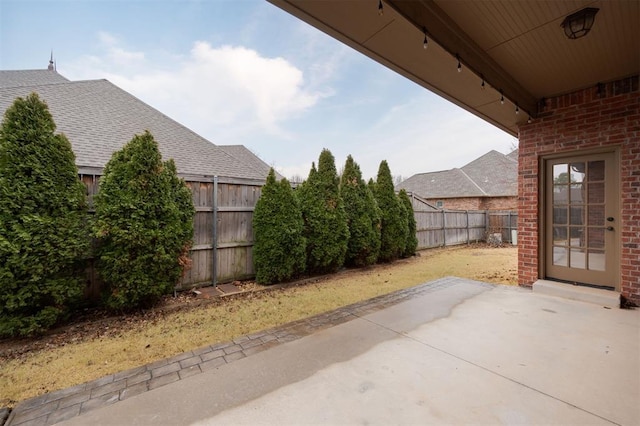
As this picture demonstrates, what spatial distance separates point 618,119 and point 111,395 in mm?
6194

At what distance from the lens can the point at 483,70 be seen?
9.62 feet

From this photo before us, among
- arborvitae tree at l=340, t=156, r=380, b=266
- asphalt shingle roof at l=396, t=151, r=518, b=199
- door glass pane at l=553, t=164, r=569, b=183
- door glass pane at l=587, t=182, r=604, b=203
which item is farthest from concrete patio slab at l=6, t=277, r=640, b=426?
asphalt shingle roof at l=396, t=151, r=518, b=199

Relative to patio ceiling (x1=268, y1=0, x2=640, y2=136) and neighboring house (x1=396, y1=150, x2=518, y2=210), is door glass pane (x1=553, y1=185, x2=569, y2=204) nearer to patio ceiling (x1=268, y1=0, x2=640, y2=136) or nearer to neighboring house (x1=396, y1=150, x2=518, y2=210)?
patio ceiling (x1=268, y1=0, x2=640, y2=136)

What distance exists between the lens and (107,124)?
6.62 metres

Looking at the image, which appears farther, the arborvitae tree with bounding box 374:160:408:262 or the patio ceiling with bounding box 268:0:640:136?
the arborvitae tree with bounding box 374:160:408:262

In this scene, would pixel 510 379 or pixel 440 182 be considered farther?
pixel 440 182

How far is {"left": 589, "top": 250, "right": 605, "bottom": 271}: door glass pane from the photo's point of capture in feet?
12.2

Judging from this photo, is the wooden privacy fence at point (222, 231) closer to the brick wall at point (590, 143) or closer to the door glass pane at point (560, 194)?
the brick wall at point (590, 143)

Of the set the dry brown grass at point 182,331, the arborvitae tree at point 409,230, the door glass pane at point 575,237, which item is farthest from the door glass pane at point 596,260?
the arborvitae tree at point 409,230

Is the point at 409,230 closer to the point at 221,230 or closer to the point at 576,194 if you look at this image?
the point at 576,194

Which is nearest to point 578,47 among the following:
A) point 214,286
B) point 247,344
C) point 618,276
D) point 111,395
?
point 618,276

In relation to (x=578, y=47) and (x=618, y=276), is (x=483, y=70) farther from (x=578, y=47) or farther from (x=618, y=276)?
(x=618, y=276)

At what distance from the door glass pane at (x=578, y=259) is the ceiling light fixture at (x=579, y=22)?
3065 millimetres

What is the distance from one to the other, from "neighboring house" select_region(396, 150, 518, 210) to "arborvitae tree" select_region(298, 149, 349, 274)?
12.6 meters
